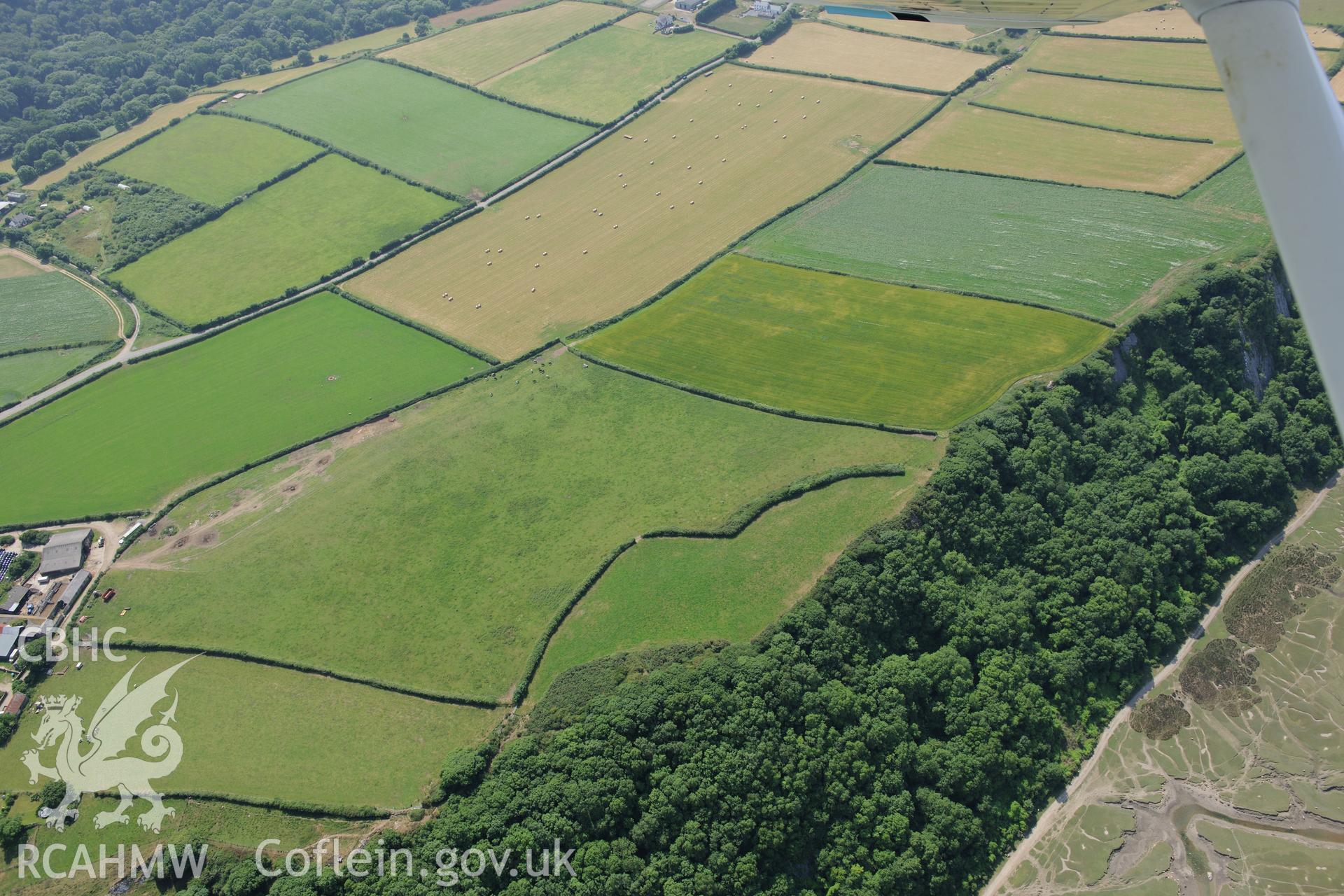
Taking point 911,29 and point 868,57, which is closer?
point 868,57

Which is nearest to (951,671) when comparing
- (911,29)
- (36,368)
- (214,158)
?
(36,368)

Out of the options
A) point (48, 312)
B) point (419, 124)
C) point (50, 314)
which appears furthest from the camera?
point (419, 124)

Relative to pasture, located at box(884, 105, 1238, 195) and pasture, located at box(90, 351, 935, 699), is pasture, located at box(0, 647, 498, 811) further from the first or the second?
pasture, located at box(884, 105, 1238, 195)

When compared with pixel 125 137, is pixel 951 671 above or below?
below

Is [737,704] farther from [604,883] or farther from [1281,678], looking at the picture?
[1281,678]

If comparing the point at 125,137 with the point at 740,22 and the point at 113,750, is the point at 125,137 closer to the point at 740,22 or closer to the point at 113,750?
the point at 740,22

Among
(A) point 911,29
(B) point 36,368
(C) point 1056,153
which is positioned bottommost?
(C) point 1056,153

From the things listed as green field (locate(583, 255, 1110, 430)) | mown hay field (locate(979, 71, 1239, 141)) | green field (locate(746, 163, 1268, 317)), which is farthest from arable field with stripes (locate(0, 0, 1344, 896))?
mown hay field (locate(979, 71, 1239, 141))

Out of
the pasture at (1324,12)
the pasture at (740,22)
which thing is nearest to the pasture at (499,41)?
the pasture at (740,22)
